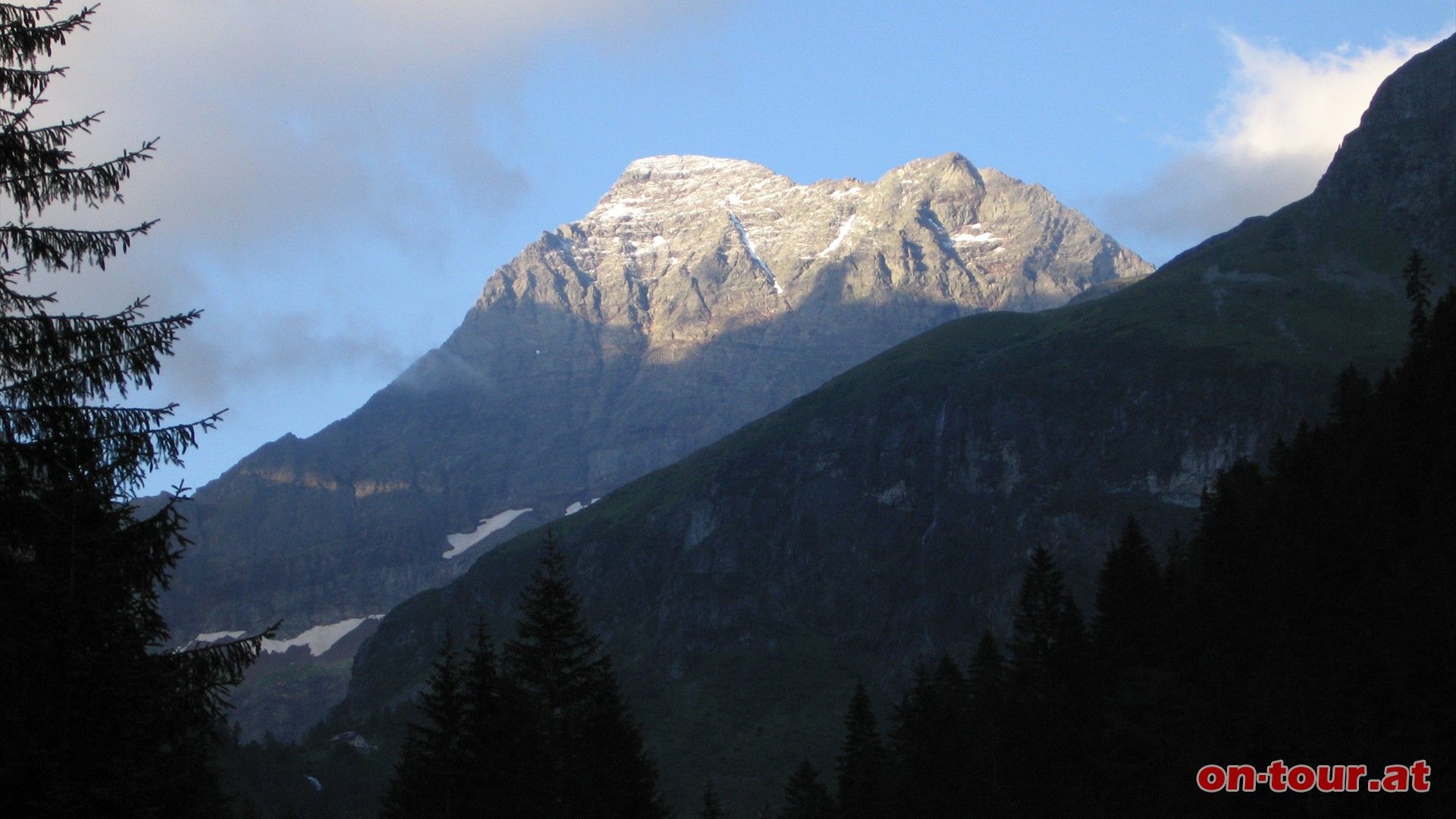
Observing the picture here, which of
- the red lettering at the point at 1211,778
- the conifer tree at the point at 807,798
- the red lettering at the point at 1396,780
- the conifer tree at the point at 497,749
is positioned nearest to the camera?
the conifer tree at the point at 497,749

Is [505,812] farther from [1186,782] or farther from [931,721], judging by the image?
[931,721]

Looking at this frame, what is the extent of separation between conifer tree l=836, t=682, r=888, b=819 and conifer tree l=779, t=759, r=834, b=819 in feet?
4.59

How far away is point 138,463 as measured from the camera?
781 inches

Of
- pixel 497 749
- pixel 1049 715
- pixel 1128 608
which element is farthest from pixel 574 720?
pixel 1128 608

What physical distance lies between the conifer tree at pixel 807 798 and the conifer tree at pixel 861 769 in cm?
140

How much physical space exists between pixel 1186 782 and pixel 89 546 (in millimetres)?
48258

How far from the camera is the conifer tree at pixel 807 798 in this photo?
289 feet

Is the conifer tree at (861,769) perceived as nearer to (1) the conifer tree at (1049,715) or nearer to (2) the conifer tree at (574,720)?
(1) the conifer tree at (1049,715)

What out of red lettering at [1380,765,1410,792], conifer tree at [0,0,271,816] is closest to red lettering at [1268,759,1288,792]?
red lettering at [1380,765,1410,792]

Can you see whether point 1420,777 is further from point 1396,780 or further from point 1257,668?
point 1257,668

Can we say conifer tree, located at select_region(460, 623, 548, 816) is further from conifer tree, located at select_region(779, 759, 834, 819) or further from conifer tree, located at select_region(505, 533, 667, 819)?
conifer tree, located at select_region(779, 759, 834, 819)

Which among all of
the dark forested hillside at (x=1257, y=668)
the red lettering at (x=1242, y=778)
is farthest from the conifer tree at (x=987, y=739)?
the red lettering at (x=1242, y=778)

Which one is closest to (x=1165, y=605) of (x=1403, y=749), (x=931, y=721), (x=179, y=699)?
(x=931, y=721)

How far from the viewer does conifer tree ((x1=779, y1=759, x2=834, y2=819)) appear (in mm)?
88062
